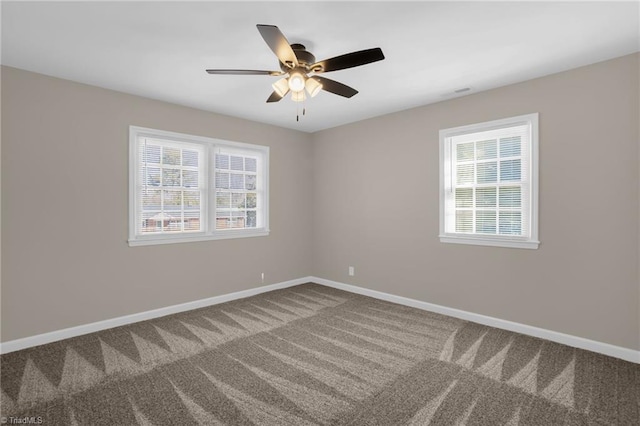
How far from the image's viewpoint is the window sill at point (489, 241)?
3511 millimetres

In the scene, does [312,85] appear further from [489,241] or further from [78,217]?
[78,217]

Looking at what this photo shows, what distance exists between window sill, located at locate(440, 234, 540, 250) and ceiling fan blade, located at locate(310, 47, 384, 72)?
2.59 meters

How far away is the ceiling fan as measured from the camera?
216cm

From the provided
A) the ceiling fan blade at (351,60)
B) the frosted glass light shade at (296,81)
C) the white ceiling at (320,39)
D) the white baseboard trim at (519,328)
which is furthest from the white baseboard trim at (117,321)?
the ceiling fan blade at (351,60)

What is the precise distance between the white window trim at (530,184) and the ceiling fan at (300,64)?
1.85 m

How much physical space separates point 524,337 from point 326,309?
90.7 inches

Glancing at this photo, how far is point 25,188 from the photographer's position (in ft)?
10.6

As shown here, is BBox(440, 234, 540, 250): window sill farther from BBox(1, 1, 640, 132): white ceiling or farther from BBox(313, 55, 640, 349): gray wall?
BBox(1, 1, 640, 132): white ceiling

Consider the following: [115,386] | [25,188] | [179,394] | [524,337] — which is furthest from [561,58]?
[25,188]

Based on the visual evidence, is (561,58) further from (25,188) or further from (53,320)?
(53,320)

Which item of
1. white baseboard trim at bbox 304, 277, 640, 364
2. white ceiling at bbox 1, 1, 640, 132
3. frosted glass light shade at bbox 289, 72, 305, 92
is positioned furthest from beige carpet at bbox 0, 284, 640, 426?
white ceiling at bbox 1, 1, 640, 132

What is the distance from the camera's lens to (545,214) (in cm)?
342

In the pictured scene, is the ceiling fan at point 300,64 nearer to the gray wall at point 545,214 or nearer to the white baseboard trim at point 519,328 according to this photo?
the gray wall at point 545,214

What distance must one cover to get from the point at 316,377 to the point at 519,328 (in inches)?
94.2
